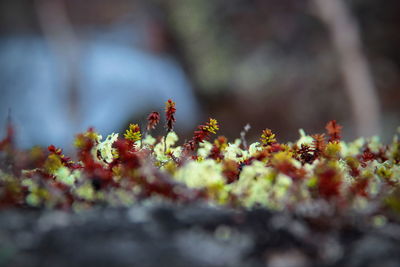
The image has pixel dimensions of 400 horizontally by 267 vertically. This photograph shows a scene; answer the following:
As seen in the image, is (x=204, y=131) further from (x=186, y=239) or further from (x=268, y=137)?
(x=186, y=239)

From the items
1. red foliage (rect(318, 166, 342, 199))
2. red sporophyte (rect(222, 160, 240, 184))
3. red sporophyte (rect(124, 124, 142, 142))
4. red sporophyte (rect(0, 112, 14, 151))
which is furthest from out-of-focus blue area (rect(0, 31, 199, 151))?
red foliage (rect(318, 166, 342, 199))

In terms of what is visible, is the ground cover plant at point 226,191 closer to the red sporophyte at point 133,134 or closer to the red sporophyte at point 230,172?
the red sporophyte at point 230,172

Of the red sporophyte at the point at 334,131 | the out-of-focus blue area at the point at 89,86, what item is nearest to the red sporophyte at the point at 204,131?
the red sporophyte at the point at 334,131

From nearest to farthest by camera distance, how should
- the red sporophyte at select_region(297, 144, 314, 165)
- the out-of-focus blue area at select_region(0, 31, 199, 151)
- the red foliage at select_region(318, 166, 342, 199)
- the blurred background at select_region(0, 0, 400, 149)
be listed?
the red foliage at select_region(318, 166, 342, 199) < the red sporophyte at select_region(297, 144, 314, 165) < the blurred background at select_region(0, 0, 400, 149) < the out-of-focus blue area at select_region(0, 31, 199, 151)

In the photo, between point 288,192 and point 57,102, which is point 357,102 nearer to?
point 57,102

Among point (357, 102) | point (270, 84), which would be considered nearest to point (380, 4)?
point (357, 102)

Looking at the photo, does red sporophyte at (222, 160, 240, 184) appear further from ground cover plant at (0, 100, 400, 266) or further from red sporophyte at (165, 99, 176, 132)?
red sporophyte at (165, 99, 176, 132)
